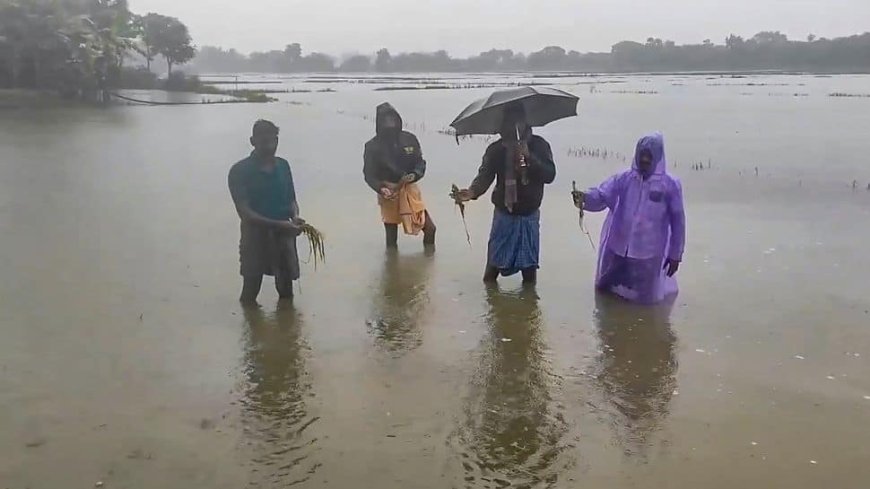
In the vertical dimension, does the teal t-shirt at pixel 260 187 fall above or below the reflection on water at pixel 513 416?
above

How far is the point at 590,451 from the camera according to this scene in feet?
13.7

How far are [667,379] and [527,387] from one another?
854mm

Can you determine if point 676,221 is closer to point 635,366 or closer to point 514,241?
point 514,241

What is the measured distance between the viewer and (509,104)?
21.6ft

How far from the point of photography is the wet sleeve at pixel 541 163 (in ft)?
21.7

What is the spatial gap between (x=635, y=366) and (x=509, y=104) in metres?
2.27

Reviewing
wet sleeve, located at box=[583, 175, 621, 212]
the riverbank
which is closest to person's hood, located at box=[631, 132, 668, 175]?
wet sleeve, located at box=[583, 175, 621, 212]

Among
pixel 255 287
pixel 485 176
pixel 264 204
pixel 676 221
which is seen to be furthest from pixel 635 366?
pixel 255 287

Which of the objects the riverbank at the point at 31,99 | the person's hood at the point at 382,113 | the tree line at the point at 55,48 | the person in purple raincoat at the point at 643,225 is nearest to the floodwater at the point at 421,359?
the person in purple raincoat at the point at 643,225

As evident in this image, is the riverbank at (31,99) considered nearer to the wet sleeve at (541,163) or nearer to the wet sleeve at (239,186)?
the wet sleeve at (239,186)

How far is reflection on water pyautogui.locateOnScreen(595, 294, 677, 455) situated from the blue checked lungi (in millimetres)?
649

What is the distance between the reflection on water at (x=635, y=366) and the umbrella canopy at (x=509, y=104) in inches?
59.5

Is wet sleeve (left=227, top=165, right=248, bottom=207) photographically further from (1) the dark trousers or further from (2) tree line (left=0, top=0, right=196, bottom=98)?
(2) tree line (left=0, top=0, right=196, bottom=98)

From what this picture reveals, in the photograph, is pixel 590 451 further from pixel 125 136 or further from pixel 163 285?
pixel 125 136
